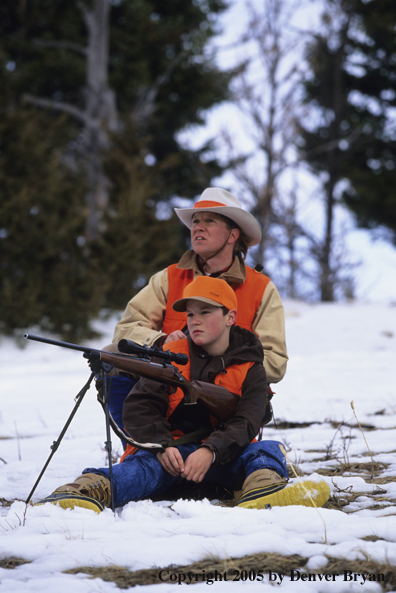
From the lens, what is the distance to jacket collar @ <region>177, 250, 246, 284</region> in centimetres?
377

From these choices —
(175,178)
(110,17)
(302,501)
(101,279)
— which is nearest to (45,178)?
(101,279)

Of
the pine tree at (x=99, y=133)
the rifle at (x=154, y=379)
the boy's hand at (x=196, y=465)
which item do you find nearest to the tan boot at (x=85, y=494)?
the rifle at (x=154, y=379)

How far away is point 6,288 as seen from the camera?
35.7 ft

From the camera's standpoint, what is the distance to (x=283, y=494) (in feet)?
8.57

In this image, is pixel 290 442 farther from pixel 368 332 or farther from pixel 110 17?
pixel 110 17

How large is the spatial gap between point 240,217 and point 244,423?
152cm

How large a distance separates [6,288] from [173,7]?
10875 mm

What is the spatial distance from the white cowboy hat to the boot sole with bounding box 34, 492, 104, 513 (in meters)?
2.01

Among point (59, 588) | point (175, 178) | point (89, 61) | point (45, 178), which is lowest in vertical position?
point (59, 588)

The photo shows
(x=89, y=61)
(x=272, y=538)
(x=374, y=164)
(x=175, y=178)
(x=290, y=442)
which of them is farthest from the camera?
(x=374, y=164)

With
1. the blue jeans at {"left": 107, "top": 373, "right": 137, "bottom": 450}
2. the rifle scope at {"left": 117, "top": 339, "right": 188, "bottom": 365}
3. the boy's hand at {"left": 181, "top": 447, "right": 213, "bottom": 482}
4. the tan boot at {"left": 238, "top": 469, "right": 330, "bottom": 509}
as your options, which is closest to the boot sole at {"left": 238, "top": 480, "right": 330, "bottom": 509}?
the tan boot at {"left": 238, "top": 469, "right": 330, "bottom": 509}

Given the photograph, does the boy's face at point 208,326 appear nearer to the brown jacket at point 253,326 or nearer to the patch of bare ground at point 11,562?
the brown jacket at point 253,326

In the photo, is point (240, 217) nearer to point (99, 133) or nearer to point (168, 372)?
point (168, 372)

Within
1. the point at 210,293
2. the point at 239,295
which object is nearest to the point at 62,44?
the point at 239,295
